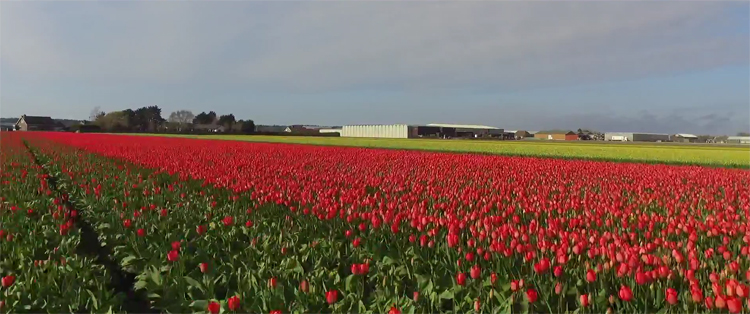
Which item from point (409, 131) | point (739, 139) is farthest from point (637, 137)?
point (409, 131)

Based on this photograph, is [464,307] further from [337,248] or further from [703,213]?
[703,213]

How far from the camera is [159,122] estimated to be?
4218 inches

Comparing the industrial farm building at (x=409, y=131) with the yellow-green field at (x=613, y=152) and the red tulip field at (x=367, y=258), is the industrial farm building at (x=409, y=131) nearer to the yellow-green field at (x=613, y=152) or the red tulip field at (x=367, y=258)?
the yellow-green field at (x=613, y=152)

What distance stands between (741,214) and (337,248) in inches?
218

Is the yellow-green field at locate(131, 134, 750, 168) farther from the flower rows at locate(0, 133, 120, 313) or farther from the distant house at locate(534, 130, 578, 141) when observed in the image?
the distant house at locate(534, 130, 578, 141)

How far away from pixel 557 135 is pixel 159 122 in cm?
11451

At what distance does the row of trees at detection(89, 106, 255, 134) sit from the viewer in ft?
320

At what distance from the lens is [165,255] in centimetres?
468

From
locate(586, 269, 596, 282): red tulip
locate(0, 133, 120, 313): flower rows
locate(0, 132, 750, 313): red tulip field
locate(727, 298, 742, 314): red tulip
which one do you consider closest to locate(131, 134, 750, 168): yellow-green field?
locate(0, 132, 750, 313): red tulip field

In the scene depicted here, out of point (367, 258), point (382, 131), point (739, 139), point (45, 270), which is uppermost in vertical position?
point (382, 131)

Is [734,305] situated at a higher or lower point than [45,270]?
higher

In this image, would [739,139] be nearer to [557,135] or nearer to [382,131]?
[557,135]

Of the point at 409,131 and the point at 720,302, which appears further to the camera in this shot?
the point at 409,131

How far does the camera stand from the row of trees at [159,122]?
9762 centimetres
